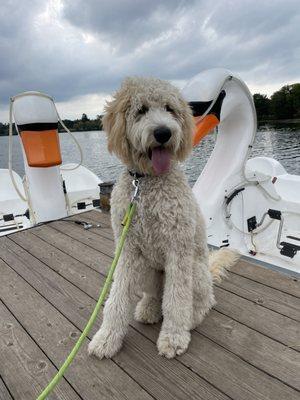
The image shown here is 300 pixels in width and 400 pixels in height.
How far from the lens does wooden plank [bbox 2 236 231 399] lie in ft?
5.68

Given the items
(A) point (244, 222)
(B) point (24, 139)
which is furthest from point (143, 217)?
(B) point (24, 139)

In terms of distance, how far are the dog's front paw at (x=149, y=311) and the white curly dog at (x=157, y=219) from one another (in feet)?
0.50

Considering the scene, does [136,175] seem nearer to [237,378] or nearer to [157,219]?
[157,219]

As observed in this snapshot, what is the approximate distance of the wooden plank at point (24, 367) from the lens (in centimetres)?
175

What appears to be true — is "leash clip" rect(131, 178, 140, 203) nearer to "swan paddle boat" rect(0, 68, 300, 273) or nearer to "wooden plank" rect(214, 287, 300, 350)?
"wooden plank" rect(214, 287, 300, 350)

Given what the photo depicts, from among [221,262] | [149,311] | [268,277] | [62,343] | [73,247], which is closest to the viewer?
[62,343]

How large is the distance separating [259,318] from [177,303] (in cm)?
70

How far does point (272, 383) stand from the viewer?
169 cm

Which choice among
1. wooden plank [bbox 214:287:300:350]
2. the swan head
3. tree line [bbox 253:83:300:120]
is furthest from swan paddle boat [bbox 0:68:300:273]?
tree line [bbox 253:83:300:120]

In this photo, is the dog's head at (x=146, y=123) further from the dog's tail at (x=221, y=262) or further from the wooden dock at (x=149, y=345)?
the dog's tail at (x=221, y=262)

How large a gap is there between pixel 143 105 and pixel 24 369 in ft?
5.58

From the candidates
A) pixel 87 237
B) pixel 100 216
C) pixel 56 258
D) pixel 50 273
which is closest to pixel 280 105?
pixel 100 216

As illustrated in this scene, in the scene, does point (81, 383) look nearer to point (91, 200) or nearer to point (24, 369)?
point (24, 369)

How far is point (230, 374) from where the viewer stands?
176 centimetres
